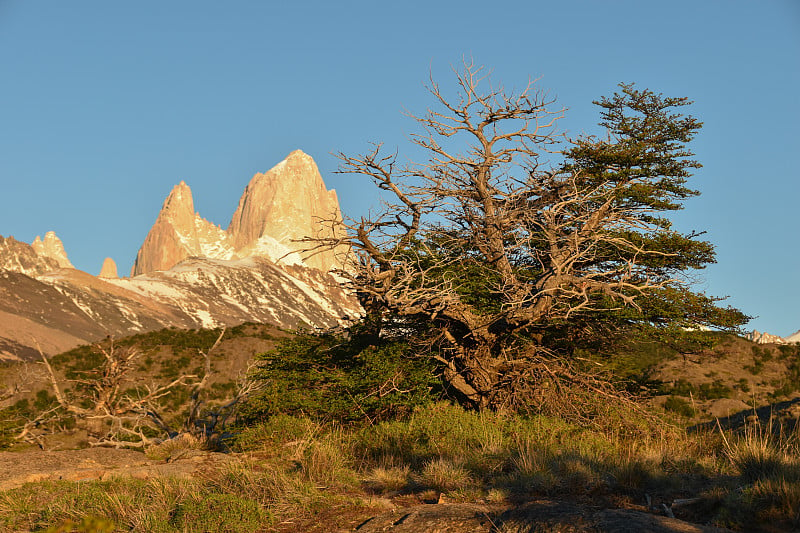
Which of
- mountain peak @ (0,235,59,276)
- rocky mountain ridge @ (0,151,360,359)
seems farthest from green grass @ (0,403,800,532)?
mountain peak @ (0,235,59,276)

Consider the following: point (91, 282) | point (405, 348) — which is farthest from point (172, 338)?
point (91, 282)

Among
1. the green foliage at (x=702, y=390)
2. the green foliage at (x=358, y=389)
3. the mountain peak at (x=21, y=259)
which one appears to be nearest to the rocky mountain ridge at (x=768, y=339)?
the green foliage at (x=702, y=390)

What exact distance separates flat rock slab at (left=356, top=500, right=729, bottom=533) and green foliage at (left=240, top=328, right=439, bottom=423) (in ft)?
23.6

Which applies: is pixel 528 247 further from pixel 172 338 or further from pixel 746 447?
pixel 172 338

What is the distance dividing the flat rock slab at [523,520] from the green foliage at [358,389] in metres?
7.19

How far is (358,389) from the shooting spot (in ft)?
48.0

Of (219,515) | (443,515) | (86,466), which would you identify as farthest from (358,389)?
(443,515)

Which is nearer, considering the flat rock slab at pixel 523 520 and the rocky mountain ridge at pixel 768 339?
the flat rock slab at pixel 523 520

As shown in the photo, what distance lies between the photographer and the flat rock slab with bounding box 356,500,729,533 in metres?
5.50

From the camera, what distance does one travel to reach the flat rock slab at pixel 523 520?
5500 mm

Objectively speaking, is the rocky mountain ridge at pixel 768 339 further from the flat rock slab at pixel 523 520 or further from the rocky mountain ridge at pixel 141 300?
the rocky mountain ridge at pixel 141 300

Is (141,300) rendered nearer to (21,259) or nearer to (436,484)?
(21,259)

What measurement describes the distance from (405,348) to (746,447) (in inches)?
340

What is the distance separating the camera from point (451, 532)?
6086 mm
